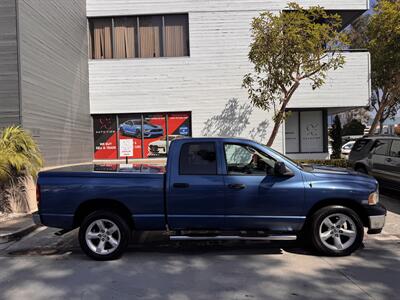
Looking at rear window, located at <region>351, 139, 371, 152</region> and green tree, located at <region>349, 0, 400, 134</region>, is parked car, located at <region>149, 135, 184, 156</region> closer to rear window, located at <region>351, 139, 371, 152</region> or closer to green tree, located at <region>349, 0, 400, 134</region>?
rear window, located at <region>351, 139, 371, 152</region>

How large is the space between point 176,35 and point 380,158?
29.4 ft

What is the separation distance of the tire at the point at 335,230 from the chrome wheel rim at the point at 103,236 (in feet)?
9.79

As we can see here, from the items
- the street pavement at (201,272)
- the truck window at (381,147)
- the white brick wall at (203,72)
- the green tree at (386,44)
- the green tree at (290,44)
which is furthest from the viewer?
the white brick wall at (203,72)

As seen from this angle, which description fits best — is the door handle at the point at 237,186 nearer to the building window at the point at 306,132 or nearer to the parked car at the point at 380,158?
the parked car at the point at 380,158

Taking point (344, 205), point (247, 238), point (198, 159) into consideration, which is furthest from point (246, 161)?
point (344, 205)

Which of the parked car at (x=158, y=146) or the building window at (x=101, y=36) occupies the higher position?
the building window at (x=101, y=36)

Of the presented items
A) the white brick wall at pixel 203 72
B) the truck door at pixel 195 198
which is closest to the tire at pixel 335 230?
the truck door at pixel 195 198

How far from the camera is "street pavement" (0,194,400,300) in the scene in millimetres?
4945

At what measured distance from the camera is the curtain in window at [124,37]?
53.1 ft

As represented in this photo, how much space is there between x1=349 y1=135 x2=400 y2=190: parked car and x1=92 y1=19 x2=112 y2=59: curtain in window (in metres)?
9.92

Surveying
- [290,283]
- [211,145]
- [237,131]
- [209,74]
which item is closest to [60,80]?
[209,74]

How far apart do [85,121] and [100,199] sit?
989 centimetres

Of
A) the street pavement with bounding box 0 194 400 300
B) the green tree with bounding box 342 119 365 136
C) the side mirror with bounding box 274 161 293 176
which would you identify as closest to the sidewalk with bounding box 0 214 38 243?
the street pavement with bounding box 0 194 400 300

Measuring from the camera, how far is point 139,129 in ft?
53.1
